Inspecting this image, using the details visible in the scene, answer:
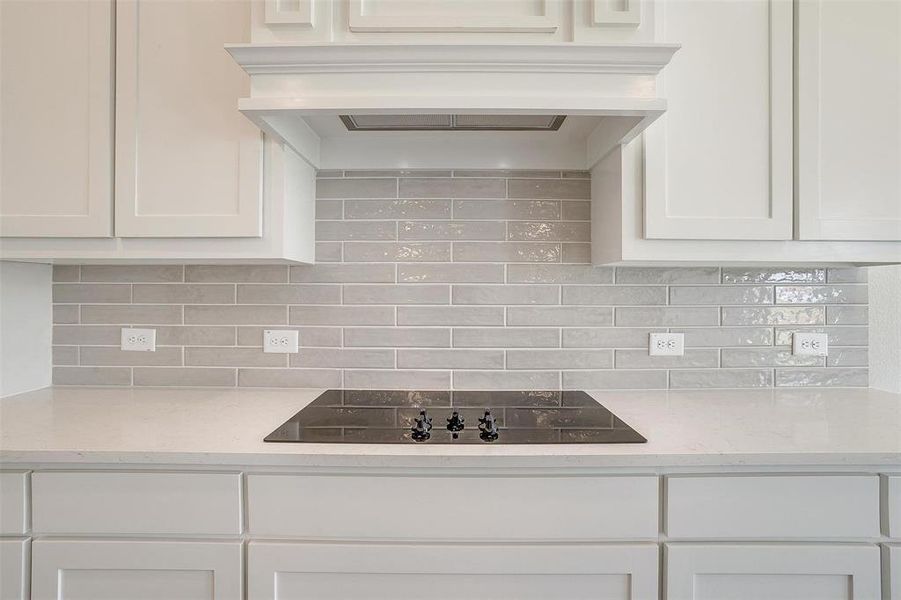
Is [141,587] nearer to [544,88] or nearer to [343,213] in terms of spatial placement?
[343,213]

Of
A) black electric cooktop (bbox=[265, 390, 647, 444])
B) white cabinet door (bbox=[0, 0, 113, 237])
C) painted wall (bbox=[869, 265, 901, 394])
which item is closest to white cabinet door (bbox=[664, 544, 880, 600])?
black electric cooktop (bbox=[265, 390, 647, 444])

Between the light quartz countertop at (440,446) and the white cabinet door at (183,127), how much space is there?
51 centimetres

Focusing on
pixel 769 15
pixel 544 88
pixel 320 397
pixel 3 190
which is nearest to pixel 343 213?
pixel 320 397

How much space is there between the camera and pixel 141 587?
1132 mm

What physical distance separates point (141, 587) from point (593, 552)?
101 centimetres

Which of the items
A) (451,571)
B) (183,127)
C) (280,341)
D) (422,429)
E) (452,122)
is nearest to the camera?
(451,571)

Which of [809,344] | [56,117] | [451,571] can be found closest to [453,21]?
[56,117]

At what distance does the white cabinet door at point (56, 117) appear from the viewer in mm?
1387

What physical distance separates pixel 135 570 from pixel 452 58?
4.52 feet

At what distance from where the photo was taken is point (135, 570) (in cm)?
113

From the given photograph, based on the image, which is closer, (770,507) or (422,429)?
(770,507)

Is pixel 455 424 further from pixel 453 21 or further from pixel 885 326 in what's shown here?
pixel 885 326

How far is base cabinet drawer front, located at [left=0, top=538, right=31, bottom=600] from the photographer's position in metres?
1.13

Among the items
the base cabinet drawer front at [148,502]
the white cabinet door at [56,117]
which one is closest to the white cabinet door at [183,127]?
the white cabinet door at [56,117]
